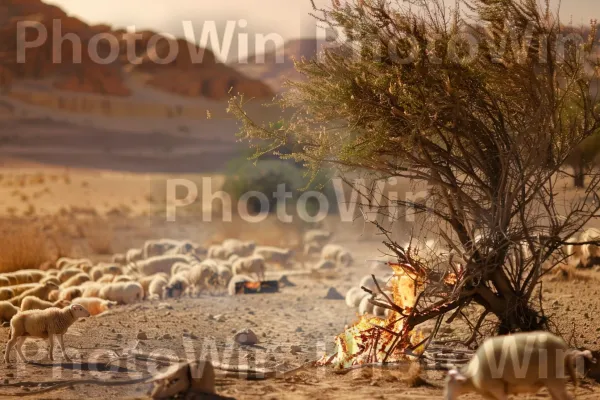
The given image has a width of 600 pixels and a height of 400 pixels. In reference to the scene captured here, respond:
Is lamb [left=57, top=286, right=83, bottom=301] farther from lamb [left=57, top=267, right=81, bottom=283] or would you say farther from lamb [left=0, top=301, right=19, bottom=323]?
lamb [left=57, top=267, right=81, bottom=283]

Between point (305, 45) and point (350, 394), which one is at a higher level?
point (305, 45)

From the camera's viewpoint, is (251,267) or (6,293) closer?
(6,293)

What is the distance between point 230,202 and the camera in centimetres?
4303

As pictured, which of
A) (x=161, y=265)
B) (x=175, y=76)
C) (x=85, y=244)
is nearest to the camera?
(x=161, y=265)

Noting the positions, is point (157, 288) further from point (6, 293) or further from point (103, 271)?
point (6, 293)

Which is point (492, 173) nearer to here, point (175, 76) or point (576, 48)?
point (576, 48)

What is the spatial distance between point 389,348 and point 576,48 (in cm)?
408

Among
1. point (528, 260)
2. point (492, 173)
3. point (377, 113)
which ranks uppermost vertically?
point (377, 113)

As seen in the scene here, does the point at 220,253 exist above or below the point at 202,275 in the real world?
above

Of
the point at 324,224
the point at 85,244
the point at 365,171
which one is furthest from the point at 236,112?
the point at 324,224

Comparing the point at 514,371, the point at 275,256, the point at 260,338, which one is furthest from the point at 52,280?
the point at 514,371

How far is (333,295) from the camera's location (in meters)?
18.6

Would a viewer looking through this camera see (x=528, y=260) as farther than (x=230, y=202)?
No

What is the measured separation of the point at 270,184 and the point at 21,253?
21.4 m
